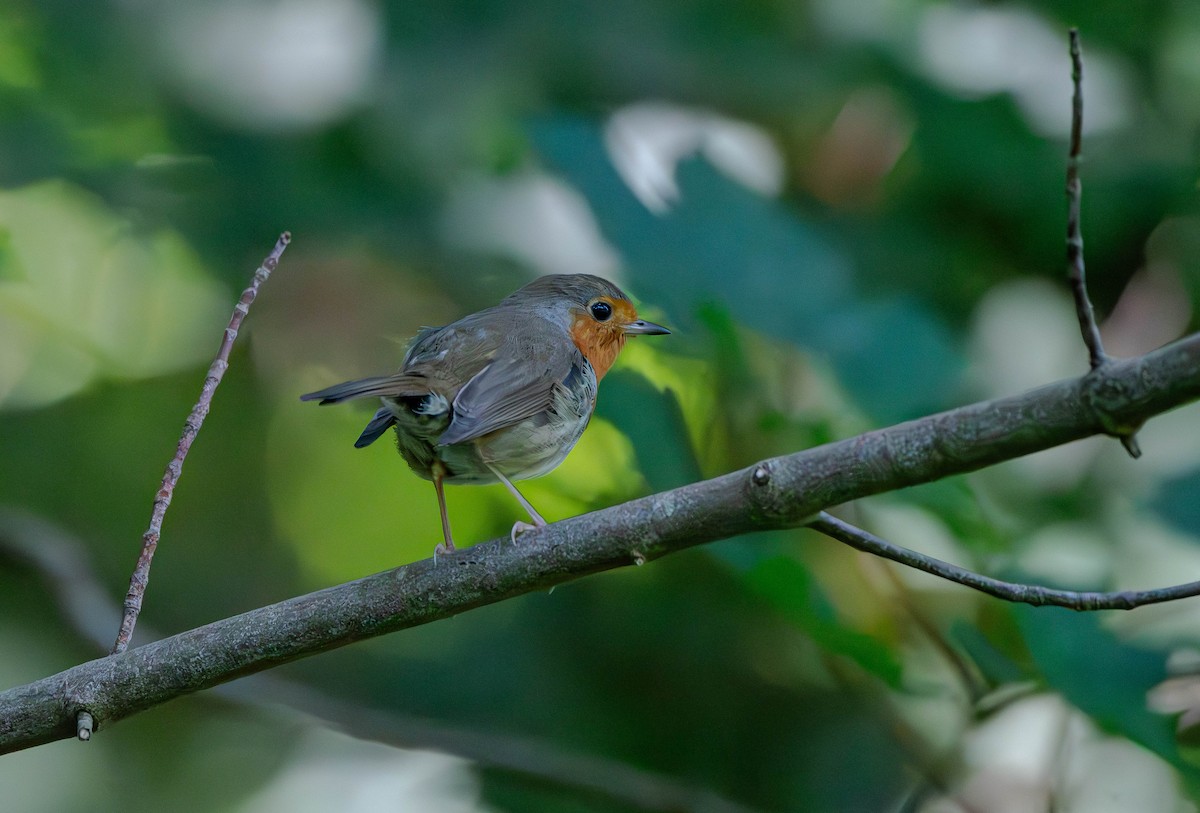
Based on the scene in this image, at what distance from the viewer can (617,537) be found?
83.9 inches

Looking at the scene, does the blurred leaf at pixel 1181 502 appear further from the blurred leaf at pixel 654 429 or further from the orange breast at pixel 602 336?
the orange breast at pixel 602 336

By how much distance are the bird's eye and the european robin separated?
174mm

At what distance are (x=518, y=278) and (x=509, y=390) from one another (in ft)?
5.49

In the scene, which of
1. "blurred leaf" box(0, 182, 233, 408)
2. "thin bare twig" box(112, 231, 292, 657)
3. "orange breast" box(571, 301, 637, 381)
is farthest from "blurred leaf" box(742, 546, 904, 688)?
"blurred leaf" box(0, 182, 233, 408)

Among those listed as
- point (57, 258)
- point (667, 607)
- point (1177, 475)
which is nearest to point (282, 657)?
point (667, 607)

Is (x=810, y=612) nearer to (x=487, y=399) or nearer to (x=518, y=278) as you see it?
(x=487, y=399)

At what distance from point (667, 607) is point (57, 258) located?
9.73ft

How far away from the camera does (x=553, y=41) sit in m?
4.89

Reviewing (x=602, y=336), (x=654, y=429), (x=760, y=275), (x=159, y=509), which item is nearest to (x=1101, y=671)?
(x=654, y=429)

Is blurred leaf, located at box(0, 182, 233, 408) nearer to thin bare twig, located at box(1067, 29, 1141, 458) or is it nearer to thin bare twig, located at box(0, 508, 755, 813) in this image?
thin bare twig, located at box(0, 508, 755, 813)

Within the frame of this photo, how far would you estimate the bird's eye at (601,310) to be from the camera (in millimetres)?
→ 3853

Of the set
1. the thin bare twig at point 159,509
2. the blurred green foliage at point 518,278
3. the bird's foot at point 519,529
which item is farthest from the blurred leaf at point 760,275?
the thin bare twig at point 159,509

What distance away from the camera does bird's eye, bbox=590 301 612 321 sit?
12.6ft

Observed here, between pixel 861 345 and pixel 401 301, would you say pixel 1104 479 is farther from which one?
pixel 401 301
